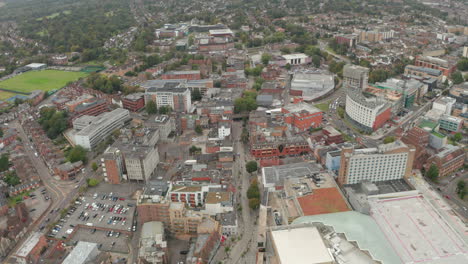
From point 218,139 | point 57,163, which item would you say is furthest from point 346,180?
point 57,163

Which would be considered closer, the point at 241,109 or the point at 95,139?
the point at 95,139

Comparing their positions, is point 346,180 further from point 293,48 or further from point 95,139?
point 293,48

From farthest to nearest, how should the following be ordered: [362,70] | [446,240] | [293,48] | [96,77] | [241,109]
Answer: [293,48], [96,77], [362,70], [241,109], [446,240]

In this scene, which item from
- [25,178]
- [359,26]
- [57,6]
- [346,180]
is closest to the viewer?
[346,180]

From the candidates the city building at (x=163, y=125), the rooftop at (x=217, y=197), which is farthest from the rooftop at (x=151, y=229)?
the city building at (x=163, y=125)

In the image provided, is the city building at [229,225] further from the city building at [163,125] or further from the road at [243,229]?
the city building at [163,125]

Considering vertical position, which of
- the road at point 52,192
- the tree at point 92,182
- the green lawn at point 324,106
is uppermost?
the tree at point 92,182

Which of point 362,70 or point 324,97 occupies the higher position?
point 362,70
